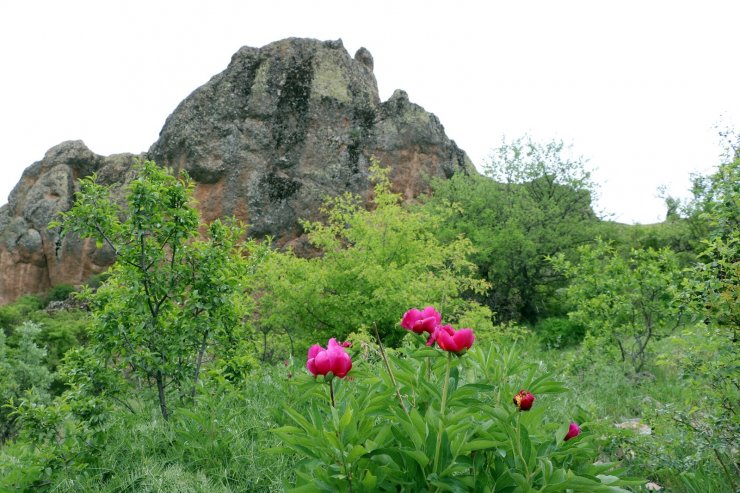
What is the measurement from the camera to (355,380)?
4.01 m

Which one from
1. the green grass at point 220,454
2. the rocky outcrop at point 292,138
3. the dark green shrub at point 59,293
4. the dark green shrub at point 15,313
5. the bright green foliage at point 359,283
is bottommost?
the dark green shrub at point 15,313

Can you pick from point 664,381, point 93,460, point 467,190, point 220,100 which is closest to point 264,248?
point 93,460

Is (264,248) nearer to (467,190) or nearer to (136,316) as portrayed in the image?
(136,316)

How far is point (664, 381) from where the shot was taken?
22.9 ft

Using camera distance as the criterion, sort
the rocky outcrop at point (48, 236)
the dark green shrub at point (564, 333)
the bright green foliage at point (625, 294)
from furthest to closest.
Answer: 1. the rocky outcrop at point (48, 236)
2. the dark green shrub at point (564, 333)
3. the bright green foliage at point (625, 294)

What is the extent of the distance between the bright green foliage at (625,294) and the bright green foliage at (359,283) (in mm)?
1936

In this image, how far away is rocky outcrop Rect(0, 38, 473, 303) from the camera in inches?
767

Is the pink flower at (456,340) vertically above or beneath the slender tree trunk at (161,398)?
above

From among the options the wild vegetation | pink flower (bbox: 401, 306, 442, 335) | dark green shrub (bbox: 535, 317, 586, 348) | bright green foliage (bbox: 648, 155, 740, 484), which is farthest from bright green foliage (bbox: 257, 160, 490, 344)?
pink flower (bbox: 401, 306, 442, 335)

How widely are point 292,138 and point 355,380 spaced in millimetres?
17438

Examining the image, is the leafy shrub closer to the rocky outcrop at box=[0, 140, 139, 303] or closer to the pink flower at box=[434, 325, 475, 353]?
the pink flower at box=[434, 325, 475, 353]

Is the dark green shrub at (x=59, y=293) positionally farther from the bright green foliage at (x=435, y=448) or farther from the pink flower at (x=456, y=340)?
the pink flower at (x=456, y=340)

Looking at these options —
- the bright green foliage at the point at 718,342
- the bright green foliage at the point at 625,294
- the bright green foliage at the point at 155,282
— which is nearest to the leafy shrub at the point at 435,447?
the bright green foliage at the point at 718,342

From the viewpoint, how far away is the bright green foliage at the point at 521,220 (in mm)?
14531
